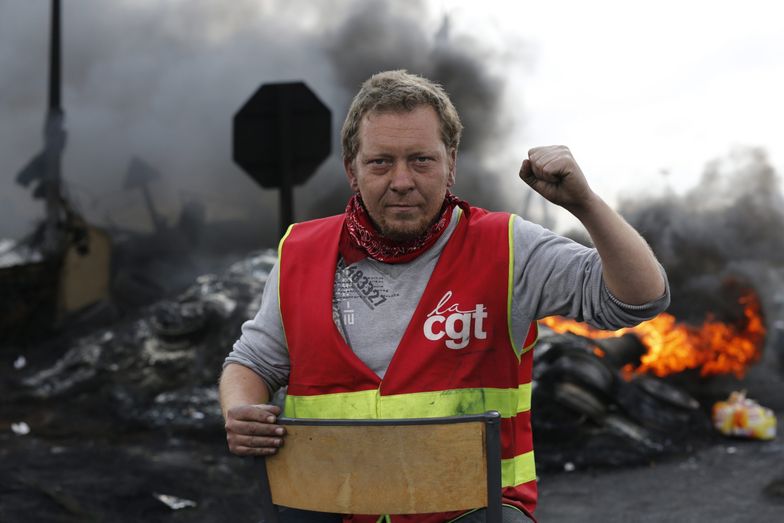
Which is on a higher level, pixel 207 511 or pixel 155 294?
pixel 155 294

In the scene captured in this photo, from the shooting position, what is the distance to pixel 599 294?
5.95 ft

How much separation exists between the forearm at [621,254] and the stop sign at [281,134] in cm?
433

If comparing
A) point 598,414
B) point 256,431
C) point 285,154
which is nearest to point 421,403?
point 256,431

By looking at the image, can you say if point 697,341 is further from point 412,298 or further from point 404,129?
point 404,129

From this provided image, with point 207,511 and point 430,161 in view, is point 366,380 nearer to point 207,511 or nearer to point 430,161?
point 430,161

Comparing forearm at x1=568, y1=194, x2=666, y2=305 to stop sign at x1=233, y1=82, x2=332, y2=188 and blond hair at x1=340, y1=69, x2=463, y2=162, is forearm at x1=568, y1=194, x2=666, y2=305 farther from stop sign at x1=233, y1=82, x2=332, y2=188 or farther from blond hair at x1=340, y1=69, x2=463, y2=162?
stop sign at x1=233, y1=82, x2=332, y2=188

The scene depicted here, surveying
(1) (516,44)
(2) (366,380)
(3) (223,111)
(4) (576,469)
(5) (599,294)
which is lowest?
(4) (576,469)

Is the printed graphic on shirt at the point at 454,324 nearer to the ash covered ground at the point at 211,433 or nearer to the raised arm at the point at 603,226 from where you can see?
the raised arm at the point at 603,226

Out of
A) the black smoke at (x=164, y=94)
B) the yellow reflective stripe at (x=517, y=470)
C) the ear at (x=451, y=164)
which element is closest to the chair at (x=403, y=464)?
the yellow reflective stripe at (x=517, y=470)

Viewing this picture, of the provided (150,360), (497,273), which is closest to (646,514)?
(497,273)

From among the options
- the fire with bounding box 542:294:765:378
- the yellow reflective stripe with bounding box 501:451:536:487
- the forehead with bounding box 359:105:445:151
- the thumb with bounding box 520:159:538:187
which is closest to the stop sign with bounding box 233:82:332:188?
the fire with bounding box 542:294:765:378

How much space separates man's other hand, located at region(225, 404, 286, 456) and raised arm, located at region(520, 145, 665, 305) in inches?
26.9

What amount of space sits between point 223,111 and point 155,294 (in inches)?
87.8

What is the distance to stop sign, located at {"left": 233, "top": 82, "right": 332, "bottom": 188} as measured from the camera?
5941 mm
